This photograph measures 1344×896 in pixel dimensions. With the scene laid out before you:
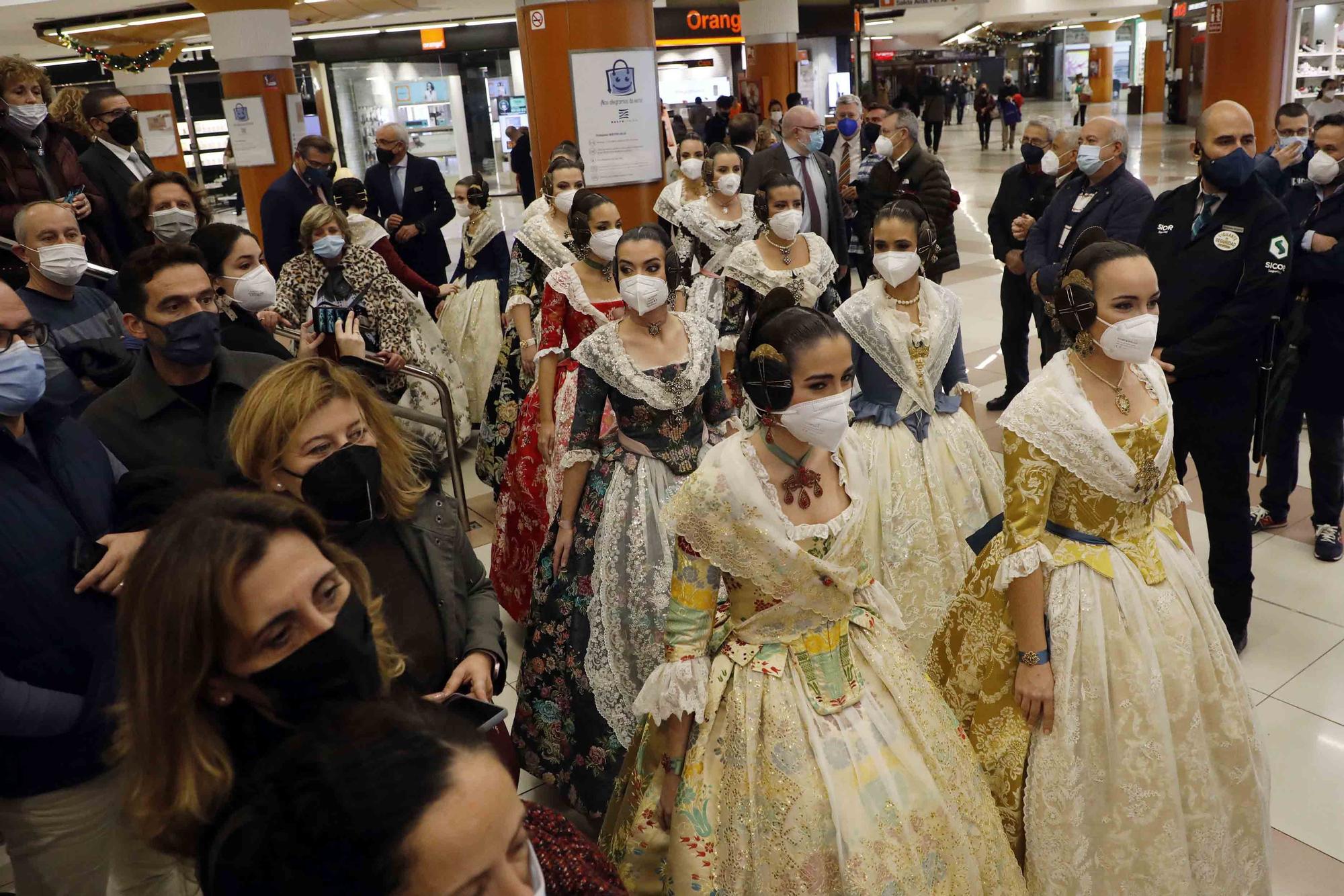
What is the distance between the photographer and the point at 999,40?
40750 millimetres

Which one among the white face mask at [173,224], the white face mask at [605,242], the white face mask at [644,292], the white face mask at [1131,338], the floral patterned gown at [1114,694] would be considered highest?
the white face mask at [173,224]

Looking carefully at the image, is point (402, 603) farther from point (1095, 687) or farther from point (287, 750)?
point (1095, 687)

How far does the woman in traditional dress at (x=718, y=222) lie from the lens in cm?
556

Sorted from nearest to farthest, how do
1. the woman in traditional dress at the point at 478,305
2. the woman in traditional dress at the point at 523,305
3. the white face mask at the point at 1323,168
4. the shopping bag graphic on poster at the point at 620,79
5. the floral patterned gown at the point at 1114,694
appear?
1. the floral patterned gown at the point at 1114,694
2. the white face mask at the point at 1323,168
3. the woman in traditional dress at the point at 523,305
4. the woman in traditional dress at the point at 478,305
5. the shopping bag graphic on poster at the point at 620,79

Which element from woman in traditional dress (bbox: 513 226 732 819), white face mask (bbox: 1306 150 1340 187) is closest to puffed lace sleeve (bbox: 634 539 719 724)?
woman in traditional dress (bbox: 513 226 732 819)

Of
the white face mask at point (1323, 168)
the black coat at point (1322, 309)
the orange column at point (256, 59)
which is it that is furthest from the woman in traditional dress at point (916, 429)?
the orange column at point (256, 59)

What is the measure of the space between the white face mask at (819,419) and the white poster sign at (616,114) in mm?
5342

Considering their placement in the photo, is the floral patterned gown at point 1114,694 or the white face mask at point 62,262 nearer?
the floral patterned gown at point 1114,694

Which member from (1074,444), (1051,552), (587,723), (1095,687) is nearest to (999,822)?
(1095,687)

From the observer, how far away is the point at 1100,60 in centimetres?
3206

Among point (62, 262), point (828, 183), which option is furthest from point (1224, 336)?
point (828, 183)

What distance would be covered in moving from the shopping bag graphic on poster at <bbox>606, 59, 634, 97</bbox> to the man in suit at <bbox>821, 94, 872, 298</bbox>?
176 cm

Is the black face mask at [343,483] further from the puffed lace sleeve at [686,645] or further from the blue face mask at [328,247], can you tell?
the blue face mask at [328,247]

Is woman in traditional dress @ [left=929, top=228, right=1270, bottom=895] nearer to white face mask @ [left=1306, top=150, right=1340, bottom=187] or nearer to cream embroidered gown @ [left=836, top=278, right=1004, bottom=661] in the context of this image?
cream embroidered gown @ [left=836, top=278, right=1004, bottom=661]
